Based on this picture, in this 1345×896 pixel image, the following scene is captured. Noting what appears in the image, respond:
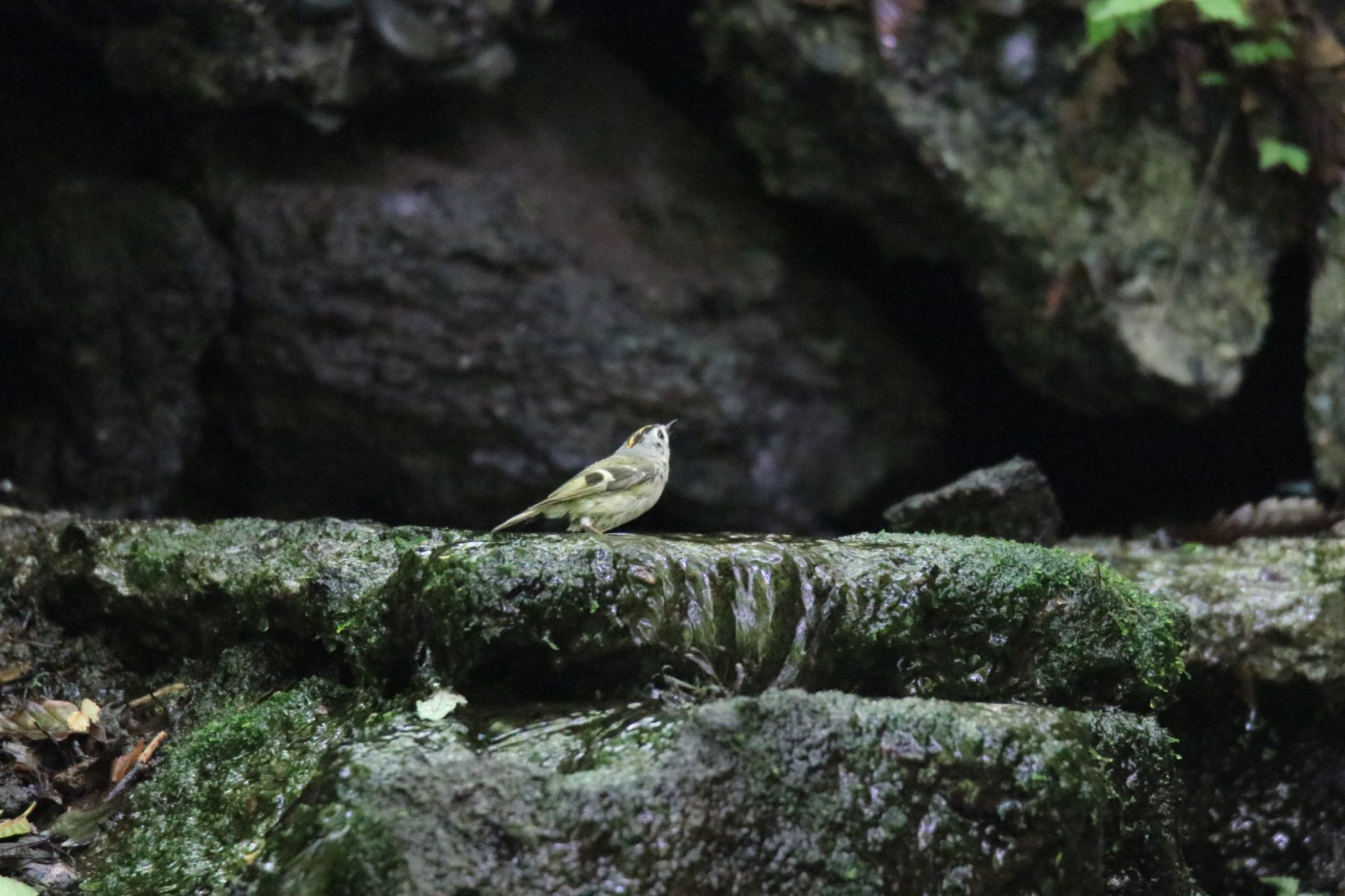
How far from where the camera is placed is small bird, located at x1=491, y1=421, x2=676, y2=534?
4348 mm

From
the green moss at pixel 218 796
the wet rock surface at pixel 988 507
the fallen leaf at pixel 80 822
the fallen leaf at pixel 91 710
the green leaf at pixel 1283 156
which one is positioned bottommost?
the fallen leaf at pixel 91 710

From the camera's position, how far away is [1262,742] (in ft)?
15.5

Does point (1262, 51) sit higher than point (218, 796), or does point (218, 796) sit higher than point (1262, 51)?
point (1262, 51)

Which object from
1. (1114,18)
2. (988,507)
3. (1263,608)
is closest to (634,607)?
(988,507)

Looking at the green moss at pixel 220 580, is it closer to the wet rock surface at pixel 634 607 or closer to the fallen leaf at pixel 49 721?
the wet rock surface at pixel 634 607

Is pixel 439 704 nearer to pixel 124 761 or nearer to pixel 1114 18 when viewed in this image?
pixel 124 761

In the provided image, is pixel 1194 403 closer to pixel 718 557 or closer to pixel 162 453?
pixel 718 557

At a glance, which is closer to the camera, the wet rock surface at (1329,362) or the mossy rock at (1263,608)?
the mossy rock at (1263,608)

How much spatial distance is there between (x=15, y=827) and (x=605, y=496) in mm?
1970

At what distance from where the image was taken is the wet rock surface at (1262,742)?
4.61 metres

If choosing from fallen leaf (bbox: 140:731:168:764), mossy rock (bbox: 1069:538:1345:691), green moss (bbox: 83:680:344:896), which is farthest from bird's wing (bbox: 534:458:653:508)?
mossy rock (bbox: 1069:538:1345:691)

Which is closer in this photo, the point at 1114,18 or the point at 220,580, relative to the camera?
the point at 220,580

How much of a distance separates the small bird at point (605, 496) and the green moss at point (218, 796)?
97 cm

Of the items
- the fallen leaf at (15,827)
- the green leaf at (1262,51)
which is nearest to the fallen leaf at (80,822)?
the fallen leaf at (15,827)
